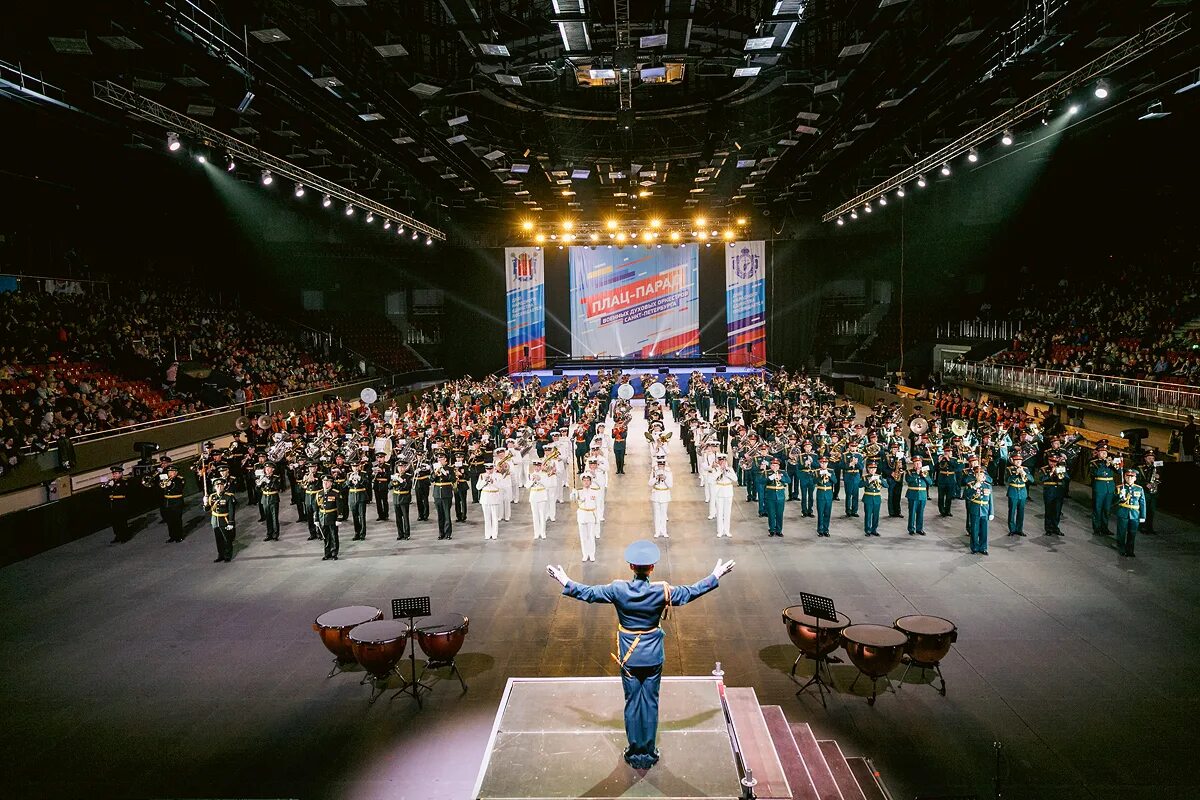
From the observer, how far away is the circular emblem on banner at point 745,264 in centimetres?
3259

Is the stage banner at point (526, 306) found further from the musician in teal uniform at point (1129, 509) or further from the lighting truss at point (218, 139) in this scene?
the musician in teal uniform at point (1129, 509)

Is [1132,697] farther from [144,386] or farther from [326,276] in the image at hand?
[326,276]

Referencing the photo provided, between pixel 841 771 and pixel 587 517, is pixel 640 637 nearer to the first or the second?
pixel 841 771

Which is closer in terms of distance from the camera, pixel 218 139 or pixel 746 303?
pixel 218 139

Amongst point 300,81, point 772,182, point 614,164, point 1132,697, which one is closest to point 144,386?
point 300,81

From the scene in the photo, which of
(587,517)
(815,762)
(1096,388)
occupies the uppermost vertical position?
(1096,388)

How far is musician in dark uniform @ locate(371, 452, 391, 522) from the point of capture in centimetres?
1429

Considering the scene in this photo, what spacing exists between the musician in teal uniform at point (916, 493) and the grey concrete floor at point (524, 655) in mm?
456

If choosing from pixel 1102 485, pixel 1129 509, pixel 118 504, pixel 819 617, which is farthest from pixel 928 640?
pixel 118 504

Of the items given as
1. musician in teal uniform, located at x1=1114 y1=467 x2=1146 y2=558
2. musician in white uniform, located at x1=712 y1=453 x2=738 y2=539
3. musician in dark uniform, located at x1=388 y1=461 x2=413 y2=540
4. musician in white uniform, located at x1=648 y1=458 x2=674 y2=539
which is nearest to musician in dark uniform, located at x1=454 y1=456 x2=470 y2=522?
musician in dark uniform, located at x1=388 y1=461 x2=413 y2=540

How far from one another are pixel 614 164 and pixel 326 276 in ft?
59.2

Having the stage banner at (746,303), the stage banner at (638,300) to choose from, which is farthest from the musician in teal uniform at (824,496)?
the stage banner at (638,300)

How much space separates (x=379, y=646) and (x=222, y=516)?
247 inches

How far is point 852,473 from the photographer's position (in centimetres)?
1370
